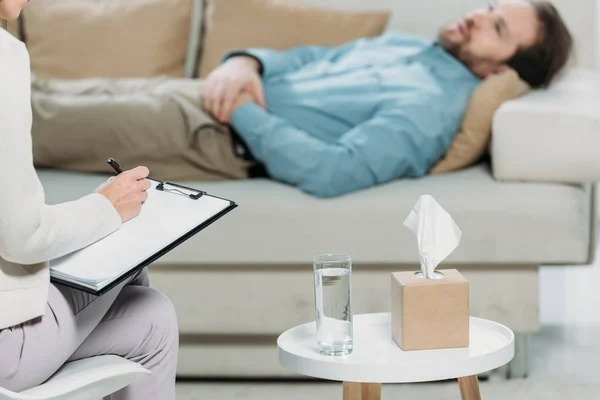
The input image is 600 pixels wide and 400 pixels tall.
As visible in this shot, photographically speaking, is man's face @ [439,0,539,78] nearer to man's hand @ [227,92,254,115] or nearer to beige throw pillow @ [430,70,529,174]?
beige throw pillow @ [430,70,529,174]

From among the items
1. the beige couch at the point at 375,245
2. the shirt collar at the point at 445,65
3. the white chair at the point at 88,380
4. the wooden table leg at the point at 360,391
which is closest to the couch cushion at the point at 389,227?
the beige couch at the point at 375,245

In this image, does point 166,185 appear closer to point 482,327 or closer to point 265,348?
point 482,327

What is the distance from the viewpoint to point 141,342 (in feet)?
4.10

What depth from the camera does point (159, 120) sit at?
2266 millimetres

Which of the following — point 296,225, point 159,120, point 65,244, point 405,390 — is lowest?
point 405,390

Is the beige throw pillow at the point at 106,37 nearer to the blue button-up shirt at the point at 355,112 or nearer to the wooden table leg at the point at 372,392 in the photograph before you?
the blue button-up shirt at the point at 355,112

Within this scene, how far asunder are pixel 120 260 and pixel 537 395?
115 centimetres

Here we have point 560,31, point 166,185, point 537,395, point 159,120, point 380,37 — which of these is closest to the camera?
point 166,185

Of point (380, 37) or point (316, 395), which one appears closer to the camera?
point (316, 395)

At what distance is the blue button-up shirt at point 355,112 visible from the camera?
6.95 ft

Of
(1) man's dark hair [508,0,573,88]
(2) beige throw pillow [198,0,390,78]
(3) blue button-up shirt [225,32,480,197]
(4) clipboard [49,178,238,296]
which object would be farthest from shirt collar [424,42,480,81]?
(4) clipboard [49,178,238,296]

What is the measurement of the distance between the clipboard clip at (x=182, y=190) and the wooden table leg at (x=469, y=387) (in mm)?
493

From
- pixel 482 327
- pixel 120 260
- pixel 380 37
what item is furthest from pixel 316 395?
pixel 380 37

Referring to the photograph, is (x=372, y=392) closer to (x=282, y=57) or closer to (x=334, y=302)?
(x=334, y=302)
